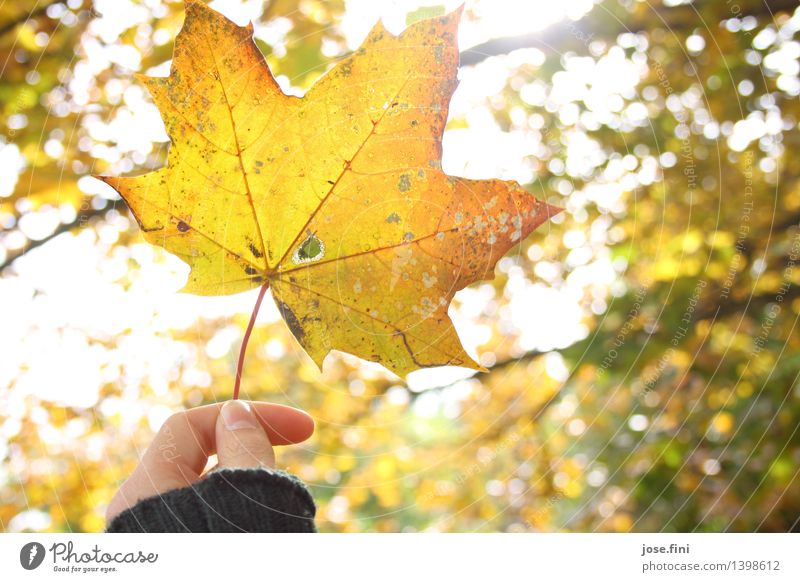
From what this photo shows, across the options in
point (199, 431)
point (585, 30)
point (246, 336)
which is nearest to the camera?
point (246, 336)

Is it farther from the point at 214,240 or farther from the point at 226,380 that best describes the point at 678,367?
the point at 214,240

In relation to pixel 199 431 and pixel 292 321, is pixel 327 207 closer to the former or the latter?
pixel 292 321

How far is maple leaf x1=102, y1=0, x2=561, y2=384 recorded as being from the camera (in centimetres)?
62

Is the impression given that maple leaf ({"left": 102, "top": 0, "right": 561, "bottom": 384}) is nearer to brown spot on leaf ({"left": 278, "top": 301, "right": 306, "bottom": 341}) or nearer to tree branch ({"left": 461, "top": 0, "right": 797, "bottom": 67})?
brown spot on leaf ({"left": 278, "top": 301, "right": 306, "bottom": 341})

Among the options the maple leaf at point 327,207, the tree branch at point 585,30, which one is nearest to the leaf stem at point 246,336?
the maple leaf at point 327,207

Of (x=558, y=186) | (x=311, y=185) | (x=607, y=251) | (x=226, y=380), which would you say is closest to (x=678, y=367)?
(x=607, y=251)

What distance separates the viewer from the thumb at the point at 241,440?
2.14 ft

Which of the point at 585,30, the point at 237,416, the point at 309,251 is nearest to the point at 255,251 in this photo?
the point at 309,251

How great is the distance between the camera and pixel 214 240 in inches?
25.0

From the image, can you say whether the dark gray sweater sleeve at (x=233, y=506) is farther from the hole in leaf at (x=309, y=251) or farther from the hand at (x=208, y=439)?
the hole in leaf at (x=309, y=251)

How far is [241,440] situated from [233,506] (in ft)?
0.22

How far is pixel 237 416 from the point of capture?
0.66 meters

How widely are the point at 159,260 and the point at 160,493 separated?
465 millimetres

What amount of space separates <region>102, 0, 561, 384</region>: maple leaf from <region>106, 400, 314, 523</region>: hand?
0.11 m
